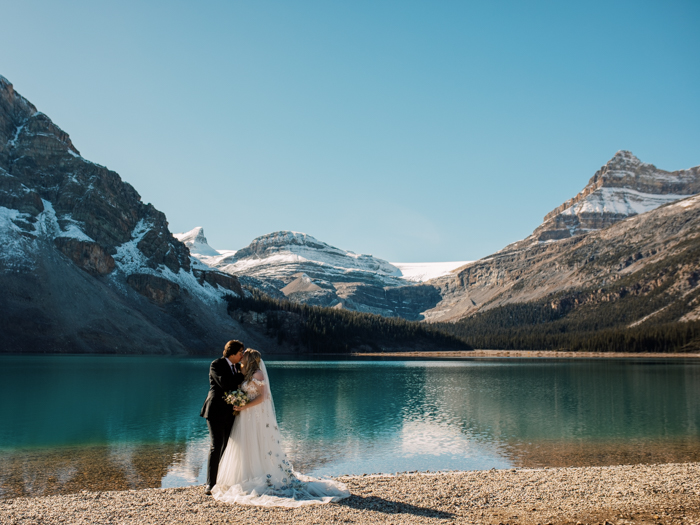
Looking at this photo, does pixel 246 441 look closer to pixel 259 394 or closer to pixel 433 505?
pixel 259 394

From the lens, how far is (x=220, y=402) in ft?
46.4

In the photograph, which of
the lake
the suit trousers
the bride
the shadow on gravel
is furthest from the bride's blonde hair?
the lake

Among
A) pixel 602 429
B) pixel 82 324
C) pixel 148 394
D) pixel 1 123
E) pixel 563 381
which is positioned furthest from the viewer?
pixel 1 123

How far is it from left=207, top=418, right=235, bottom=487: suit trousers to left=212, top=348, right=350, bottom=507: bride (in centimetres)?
18

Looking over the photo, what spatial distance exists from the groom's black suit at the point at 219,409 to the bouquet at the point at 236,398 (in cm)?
14

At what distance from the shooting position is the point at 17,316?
110750 millimetres

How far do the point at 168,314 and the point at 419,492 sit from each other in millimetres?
149873

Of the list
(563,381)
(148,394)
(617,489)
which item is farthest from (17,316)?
(617,489)

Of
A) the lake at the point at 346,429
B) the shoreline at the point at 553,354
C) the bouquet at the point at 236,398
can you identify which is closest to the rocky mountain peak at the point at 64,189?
the shoreline at the point at 553,354

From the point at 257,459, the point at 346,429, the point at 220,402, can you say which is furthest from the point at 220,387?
the point at 346,429

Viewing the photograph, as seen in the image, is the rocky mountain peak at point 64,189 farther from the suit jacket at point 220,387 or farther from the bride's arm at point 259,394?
the bride's arm at point 259,394

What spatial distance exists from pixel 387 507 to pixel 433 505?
3.92ft

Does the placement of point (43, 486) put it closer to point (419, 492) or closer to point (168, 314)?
point (419, 492)

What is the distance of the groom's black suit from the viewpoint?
1392 cm
